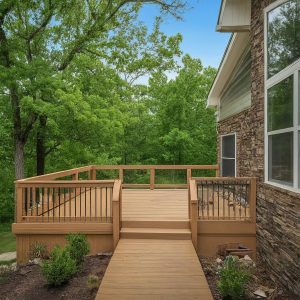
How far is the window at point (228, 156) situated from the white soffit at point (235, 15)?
343 centimetres

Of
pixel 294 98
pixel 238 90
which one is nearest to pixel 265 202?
pixel 294 98

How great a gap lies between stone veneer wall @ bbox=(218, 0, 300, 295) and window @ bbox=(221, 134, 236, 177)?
1338 mm

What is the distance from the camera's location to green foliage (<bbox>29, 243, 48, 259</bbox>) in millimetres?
6493

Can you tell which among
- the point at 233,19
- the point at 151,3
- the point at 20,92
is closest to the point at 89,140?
the point at 20,92

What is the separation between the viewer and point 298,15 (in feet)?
14.1

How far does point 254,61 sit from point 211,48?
2241cm

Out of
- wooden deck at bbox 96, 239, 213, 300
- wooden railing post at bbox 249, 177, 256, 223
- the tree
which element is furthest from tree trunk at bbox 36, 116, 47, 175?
wooden railing post at bbox 249, 177, 256, 223

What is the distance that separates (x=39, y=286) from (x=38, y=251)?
1.56m

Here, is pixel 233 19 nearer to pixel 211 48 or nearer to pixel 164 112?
pixel 164 112

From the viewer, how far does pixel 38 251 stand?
651 cm

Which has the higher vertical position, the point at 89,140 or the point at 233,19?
the point at 233,19

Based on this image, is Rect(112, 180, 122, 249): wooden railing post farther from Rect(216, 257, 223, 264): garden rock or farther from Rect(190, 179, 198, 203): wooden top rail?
Rect(216, 257, 223, 264): garden rock

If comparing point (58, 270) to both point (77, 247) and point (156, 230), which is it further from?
point (156, 230)

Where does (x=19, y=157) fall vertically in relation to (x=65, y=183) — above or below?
above
